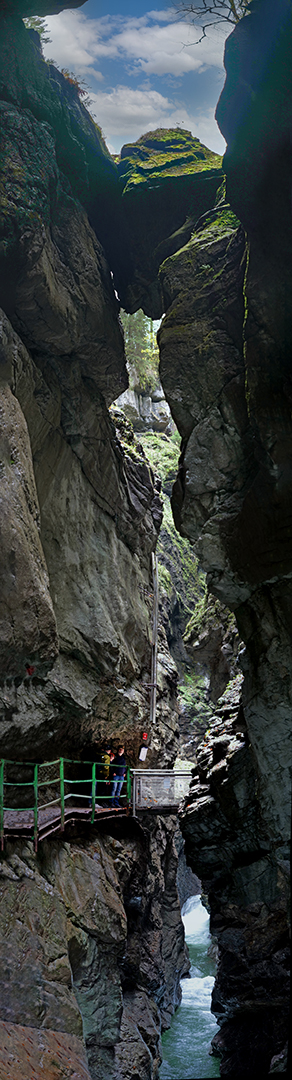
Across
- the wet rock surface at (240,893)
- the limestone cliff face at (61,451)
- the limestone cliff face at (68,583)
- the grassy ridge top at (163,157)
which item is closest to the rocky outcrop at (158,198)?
the grassy ridge top at (163,157)

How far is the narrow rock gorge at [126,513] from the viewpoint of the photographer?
974 cm

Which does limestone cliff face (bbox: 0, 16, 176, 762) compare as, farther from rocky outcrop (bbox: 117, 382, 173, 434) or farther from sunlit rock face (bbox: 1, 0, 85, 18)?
rocky outcrop (bbox: 117, 382, 173, 434)

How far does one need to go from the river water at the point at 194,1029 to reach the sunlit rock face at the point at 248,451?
1.81m

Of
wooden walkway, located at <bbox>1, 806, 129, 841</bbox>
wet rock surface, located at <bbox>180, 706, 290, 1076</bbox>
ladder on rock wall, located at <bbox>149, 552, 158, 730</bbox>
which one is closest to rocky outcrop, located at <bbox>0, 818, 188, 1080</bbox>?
wooden walkway, located at <bbox>1, 806, 129, 841</bbox>

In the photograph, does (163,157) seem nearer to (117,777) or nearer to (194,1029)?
(117,777)

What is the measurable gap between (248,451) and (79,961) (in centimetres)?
880

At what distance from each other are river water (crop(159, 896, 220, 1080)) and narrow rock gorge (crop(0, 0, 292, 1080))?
28.9 inches

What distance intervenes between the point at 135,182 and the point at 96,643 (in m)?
10.2

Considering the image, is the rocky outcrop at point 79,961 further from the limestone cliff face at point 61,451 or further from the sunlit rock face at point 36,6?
→ the sunlit rock face at point 36,6

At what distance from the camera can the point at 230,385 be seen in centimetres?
1148

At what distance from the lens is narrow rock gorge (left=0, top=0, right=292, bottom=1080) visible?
9.74 meters

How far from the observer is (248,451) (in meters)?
11.5

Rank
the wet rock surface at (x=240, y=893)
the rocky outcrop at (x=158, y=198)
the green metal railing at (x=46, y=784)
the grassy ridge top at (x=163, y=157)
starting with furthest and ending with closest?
the grassy ridge top at (x=163, y=157)
the rocky outcrop at (x=158, y=198)
the wet rock surface at (x=240, y=893)
the green metal railing at (x=46, y=784)

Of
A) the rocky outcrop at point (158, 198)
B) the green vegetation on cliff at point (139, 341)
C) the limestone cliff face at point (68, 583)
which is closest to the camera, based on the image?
the limestone cliff face at point (68, 583)
